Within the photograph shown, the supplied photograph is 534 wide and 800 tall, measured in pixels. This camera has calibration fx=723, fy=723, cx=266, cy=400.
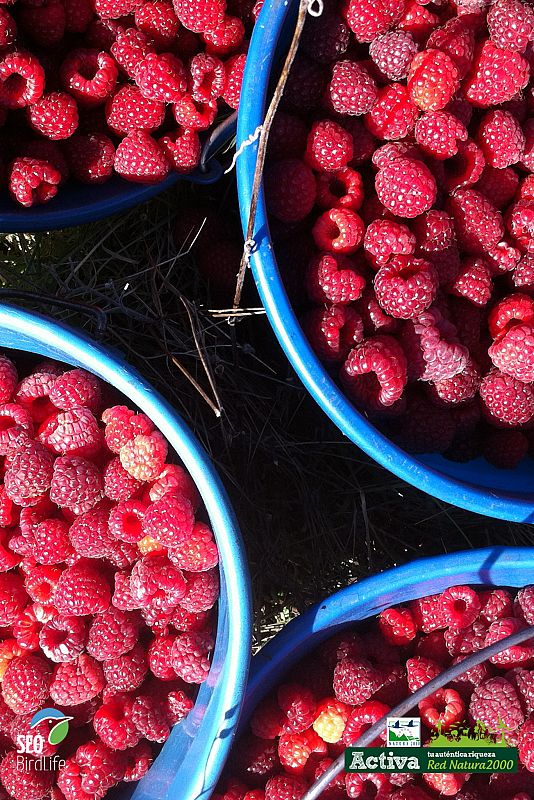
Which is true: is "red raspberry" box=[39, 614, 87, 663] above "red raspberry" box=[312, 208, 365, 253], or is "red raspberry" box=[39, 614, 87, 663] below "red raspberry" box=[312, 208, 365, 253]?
below

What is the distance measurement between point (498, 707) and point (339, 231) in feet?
3.10

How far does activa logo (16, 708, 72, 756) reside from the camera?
1375 millimetres

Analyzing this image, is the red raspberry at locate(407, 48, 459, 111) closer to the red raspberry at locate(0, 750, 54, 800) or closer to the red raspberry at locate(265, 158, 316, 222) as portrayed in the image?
the red raspberry at locate(265, 158, 316, 222)

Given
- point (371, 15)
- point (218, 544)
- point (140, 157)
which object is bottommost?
point (218, 544)

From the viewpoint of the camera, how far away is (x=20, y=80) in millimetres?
1327

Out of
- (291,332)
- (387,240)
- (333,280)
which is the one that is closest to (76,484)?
(291,332)

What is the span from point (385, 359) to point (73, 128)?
73 centimetres

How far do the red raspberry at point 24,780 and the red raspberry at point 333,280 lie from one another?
103cm

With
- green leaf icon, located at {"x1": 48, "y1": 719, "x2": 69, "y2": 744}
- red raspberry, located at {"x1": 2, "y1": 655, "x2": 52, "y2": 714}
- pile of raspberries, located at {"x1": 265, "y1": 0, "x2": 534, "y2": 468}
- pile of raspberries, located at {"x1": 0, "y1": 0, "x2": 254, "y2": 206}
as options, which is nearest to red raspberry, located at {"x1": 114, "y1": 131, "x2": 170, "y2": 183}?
pile of raspberries, located at {"x1": 0, "y1": 0, "x2": 254, "y2": 206}

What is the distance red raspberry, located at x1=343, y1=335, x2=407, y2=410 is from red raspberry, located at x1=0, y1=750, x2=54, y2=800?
3.06 ft

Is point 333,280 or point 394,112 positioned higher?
point 394,112

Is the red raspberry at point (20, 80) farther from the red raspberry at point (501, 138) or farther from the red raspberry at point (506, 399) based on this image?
the red raspberry at point (506, 399)

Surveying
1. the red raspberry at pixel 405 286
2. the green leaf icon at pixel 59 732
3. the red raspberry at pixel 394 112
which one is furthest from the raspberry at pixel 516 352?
the green leaf icon at pixel 59 732

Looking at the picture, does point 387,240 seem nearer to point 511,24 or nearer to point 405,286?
point 405,286
